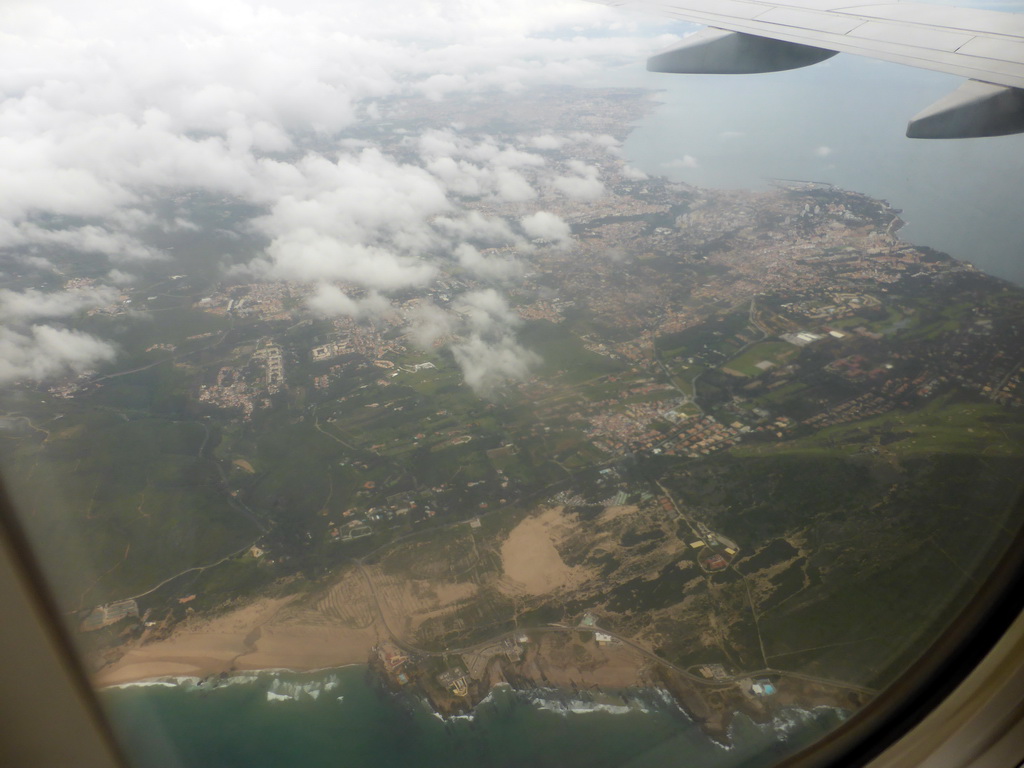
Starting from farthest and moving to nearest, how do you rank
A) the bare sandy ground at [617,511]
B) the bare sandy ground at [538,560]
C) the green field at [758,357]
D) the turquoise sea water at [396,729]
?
1. the green field at [758,357]
2. the bare sandy ground at [617,511]
3. the bare sandy ground at [538,560]
4. the turquoise sea water at [396,729]

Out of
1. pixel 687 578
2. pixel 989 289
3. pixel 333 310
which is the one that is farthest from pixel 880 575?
pixel 333 310

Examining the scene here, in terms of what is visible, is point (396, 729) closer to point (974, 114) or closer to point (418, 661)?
point (418, 661)

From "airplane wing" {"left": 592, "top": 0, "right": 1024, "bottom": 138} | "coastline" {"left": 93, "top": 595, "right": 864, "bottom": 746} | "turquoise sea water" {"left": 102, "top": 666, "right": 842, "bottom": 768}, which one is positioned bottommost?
"coastline" {"left": 93, "top": 595, "right": 864, "bottom": 746}

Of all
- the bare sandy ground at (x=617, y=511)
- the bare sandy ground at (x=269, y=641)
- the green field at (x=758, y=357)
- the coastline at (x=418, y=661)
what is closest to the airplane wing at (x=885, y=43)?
the coastline at (x=418, y=661)

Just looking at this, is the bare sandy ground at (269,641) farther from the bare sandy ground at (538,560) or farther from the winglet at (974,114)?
the winglet at (974,114)

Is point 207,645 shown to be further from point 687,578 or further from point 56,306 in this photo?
point 56,306

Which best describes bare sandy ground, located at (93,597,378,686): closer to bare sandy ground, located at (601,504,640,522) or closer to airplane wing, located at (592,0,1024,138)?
bare sandy ground, located at (601,504,640,522)

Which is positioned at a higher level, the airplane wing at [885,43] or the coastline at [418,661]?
the airplane wing at [885,43]

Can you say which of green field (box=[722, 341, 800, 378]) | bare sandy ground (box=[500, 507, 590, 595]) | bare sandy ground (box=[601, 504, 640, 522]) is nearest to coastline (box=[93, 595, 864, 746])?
bare sandy ground (box=[500, 507, 590, 595])
